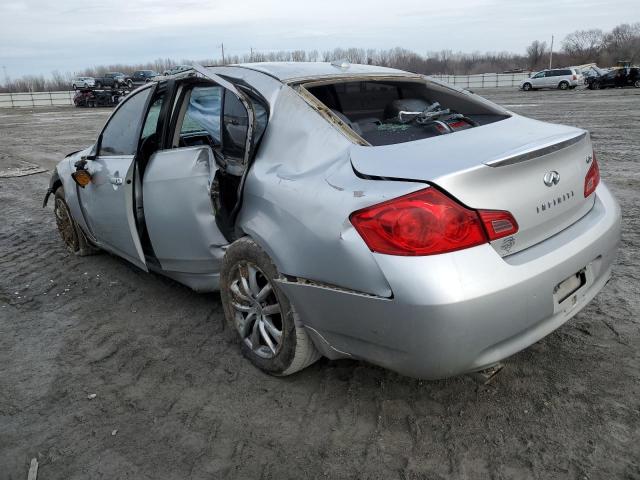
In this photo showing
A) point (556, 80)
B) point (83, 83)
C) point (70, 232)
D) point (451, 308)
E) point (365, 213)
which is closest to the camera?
point (451, 308)

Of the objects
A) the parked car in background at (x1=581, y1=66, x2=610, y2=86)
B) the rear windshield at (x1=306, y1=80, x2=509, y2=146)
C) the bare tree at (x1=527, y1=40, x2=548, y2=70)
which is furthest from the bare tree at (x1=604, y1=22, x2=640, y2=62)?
the rear windshield at (x1=306, y1=80, x2=509, y2=146)

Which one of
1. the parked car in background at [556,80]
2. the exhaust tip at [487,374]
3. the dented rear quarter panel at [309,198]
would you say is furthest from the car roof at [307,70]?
the parked car in background at [556,80]

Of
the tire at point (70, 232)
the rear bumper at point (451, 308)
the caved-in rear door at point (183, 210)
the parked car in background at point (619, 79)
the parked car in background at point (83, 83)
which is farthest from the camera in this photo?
the parked car in background at point (83, 83)

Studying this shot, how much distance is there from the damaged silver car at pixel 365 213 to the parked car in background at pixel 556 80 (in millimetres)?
38043

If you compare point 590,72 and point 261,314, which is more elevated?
point 261,314

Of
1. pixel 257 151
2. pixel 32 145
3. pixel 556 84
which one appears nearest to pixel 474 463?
pixel 257 151

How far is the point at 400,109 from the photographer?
3342 mm

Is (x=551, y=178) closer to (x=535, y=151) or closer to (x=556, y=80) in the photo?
(x=535, y=151)

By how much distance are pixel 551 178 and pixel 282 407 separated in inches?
64.5

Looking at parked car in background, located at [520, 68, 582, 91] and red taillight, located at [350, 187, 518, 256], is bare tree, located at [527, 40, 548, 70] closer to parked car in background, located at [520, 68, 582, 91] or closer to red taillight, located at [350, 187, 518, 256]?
parked car in background, located at [520, 68, 582, 91]

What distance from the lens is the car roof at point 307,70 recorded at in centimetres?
303

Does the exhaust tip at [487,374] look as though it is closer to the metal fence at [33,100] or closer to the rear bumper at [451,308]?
the rear bumper at [451,308]

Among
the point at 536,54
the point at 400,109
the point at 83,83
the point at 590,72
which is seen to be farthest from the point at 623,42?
the point at 400,109

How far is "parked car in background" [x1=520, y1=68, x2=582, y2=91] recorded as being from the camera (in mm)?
36656
